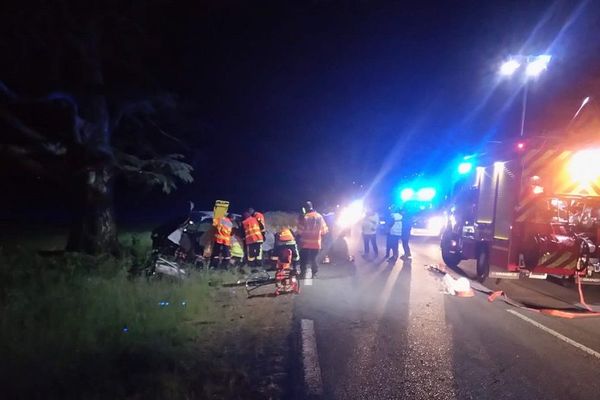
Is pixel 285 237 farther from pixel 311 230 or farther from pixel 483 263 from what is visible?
pixel 483 263

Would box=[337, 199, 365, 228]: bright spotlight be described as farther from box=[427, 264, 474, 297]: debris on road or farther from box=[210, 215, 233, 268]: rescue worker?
box=[427, 264, 474, 297]: debris on road

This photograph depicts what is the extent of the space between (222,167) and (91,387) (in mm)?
29254

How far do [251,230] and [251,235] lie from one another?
4.9 inches

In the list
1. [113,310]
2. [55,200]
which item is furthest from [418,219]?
[55,200]

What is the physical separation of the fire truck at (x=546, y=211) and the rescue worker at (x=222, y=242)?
17.7 feet

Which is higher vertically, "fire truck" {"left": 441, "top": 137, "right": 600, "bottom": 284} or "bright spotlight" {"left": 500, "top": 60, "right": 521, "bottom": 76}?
"bright spotlight" {"left": 500, "top": 60, "right": 521, "bottom": 76}

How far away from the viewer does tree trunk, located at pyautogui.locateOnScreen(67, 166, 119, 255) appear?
11141mm

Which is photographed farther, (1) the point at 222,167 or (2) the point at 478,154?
(1) the point at 222,167

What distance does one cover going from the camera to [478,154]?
9.86m

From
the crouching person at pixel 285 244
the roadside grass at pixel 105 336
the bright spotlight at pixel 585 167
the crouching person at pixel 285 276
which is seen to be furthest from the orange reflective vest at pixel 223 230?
the bright spotlight at pixel 585 167

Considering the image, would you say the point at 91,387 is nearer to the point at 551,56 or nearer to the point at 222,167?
the point at 551,56

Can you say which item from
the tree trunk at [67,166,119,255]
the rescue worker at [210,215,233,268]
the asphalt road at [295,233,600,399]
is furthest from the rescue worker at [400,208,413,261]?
the tree trunk at [67,166,119,255]

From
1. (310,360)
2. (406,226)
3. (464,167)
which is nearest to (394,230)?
(406,226)

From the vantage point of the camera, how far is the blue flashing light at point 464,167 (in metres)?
10.6
